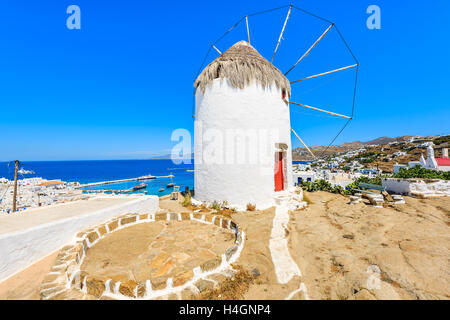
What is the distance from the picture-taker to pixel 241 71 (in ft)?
27.3

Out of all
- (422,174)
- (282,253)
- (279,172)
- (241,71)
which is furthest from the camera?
(422,174)

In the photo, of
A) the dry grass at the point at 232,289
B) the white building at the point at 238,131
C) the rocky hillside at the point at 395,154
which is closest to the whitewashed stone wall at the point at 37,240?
the dry grass at the point at 232,289

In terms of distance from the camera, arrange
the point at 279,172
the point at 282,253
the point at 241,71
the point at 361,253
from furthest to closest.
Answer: the point at 279,172 → the point at 241,71 → the point at 282,253 → the point at 361,253

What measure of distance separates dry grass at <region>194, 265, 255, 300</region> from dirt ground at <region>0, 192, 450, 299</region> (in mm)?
140

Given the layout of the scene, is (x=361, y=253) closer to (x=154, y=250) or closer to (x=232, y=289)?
(x=232, y=289)

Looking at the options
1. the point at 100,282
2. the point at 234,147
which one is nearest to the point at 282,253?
the point at 100,282

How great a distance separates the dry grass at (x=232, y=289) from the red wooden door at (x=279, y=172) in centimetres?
675

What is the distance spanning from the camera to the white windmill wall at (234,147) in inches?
330

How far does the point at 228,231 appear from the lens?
5578 mm

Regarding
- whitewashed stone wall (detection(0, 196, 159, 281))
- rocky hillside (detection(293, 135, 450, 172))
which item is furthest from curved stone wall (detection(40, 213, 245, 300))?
rocky hillside (detection(293, 135, 450, 172))

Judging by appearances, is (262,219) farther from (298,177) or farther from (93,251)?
(298,177)

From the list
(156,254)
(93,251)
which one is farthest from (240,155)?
(93,251)

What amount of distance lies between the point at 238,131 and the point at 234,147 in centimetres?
79
